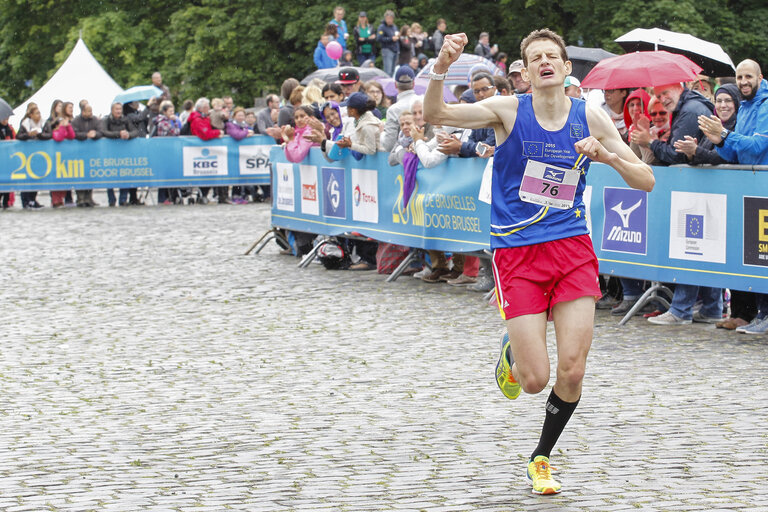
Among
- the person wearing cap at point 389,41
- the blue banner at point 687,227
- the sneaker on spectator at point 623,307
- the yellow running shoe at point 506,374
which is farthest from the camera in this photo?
the person wearing cap at point 389,41

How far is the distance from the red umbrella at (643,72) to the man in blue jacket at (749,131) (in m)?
0.84

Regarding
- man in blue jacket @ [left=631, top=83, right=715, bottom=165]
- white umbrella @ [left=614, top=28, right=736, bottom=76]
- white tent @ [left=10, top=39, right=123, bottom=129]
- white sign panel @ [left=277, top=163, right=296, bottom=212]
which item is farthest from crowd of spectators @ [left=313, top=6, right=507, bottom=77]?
man in blue jacket @ [left=631, top=83, right=715, bottom=165]

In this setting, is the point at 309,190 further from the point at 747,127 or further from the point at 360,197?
the point at 747,127

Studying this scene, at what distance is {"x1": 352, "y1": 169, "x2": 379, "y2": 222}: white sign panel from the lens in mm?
14586

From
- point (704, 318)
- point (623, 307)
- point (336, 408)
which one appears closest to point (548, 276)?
point (336, 408)

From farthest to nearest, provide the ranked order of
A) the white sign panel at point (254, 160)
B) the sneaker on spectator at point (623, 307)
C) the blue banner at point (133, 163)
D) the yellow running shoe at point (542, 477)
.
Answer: the white sign panel at point (254, 160), the blue banner at point (133, 163), the sneaker on spectator at point (623, 307), the yellow running shoe at point (542, 477)

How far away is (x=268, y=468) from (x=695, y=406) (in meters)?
2.79

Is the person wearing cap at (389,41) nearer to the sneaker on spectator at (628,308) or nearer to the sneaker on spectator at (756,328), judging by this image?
the sneaker on spectator at (628,308)

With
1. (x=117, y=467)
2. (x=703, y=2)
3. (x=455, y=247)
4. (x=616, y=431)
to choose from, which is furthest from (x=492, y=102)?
(x=703, y=2)

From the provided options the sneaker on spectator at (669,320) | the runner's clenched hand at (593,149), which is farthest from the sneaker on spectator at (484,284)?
the runner's clenched hand at (593,149)

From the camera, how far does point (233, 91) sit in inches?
1727

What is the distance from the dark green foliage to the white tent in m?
7.08

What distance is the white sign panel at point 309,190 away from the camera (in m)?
16.1

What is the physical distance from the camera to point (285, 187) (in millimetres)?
17125
